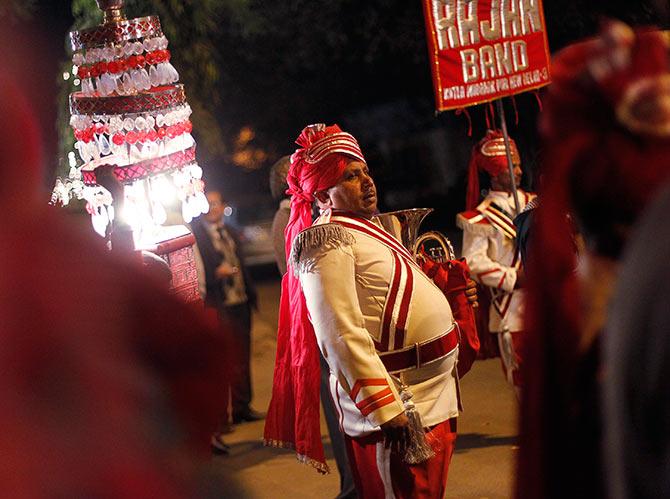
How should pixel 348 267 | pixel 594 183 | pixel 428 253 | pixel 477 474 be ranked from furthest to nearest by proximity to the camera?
1. pixel 477 474
2. pixel 428 253
3. pixel 348 267
4. pixel 594 183

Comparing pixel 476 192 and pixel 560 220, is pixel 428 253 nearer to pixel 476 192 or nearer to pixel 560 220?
pixel 476 192

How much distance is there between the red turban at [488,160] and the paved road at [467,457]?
165 cm

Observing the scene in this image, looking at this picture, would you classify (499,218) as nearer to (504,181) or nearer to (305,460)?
(504,181)

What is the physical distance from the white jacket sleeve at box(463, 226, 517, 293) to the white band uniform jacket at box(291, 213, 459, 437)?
7.98 feet

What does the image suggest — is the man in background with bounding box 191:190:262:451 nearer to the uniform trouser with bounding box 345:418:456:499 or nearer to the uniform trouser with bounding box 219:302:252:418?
the uniform trouser with bounding box 219:302:252:418

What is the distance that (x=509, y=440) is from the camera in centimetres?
761

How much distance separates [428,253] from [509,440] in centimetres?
237

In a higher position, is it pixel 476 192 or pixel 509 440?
pixel 476 192

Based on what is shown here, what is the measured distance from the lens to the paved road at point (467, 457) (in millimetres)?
6852

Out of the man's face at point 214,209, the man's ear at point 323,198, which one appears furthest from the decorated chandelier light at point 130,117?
the man's face at point 214,209

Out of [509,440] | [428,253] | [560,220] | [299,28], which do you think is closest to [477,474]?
[509,440]

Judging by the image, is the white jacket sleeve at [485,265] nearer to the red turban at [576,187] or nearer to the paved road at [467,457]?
the paved road at [467,457]

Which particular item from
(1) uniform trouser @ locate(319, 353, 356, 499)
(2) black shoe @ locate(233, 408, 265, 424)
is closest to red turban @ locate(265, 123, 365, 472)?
(1) uniform trouser @ locate(319, 353, 356, 499)

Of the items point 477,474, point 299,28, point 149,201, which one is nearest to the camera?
point 149,201
